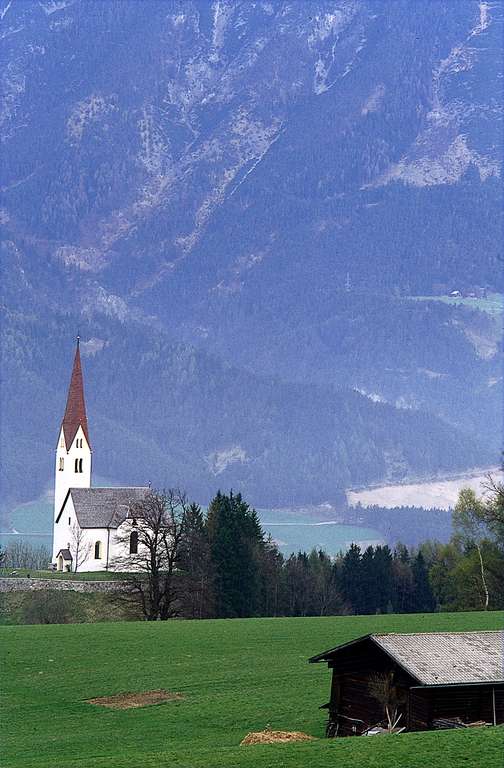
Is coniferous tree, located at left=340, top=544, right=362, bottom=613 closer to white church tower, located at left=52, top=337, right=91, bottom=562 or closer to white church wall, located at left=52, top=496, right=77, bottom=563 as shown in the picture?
white church wall, located at left=52, top=496, right=77, bottom=563

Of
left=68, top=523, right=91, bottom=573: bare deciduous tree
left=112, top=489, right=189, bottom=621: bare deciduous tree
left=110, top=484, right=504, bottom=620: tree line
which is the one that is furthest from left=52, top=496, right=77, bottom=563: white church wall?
left=112, top=489, right=189, bottom=621: bare deciduous tree

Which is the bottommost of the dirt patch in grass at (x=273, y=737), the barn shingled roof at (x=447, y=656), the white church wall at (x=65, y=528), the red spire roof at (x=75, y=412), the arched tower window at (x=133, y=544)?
the dirt patch in grass at (x=273, y=737)

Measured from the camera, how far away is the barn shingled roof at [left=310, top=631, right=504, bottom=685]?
3847 centimetres

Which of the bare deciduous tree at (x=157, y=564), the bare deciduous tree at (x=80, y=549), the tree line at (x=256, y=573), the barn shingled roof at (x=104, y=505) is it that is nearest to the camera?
the bare deciduous tree at (x=157, y=564)

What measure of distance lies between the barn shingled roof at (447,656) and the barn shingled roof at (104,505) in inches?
2798

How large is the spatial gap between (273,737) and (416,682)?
395 centimetres

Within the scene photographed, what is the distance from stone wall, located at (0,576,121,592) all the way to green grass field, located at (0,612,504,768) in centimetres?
2900

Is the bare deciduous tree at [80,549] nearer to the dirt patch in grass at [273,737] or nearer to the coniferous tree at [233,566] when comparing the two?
the coniferous tree at [233,566]

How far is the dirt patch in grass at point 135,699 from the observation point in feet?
149

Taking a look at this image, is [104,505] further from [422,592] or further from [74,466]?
[422,592]

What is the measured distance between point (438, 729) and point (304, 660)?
17.3m

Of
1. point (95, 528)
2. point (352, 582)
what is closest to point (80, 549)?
point (95, 528)

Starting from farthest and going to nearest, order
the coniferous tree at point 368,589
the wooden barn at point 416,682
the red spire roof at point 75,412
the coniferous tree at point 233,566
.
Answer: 1. the red spire roof at point 75,412
2. the coniferous tree at point 368,589
3. the coniferous tree at point 233,566
4. the wooden barn at point 416,682

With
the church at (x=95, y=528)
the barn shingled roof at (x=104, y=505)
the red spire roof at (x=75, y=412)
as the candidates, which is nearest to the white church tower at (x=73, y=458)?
the red spire roof at (x=75, y=412)
